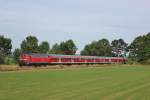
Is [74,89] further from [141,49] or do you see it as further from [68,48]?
[141,49]

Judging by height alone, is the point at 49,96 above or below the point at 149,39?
below

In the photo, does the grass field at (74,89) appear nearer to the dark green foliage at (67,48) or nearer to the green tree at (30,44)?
the green tree at (30,44)

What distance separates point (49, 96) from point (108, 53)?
12595 cm

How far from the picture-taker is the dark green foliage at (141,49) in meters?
125

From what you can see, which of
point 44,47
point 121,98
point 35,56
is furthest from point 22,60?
point 121,98

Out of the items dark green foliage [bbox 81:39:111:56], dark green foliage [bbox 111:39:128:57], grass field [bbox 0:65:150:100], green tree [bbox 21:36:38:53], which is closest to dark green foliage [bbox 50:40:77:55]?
dark green foliage [bbox 81:39:111:56]

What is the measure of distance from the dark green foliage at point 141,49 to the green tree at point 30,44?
137 feet

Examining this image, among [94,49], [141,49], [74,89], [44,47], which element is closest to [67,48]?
[44,47]

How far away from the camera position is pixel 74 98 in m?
16.1

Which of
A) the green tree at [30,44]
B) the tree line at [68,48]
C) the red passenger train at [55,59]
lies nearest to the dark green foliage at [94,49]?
the tree line at [68,48]

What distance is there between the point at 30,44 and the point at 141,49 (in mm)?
46779

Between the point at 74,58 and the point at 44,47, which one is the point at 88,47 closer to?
the point at 44,47

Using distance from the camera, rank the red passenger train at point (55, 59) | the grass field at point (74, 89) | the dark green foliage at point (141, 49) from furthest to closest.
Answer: the dark green foliage at point (141, 49) < the red passenger train at point (55, 59) < the grass field at point (74, 89)

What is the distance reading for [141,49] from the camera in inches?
5089
